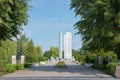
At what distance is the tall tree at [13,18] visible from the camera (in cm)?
3303

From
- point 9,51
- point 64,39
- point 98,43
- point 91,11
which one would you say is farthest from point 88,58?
point 64,39

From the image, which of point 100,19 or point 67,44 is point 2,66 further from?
point 67,44

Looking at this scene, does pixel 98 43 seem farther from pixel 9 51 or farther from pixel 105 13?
pixel 9 51

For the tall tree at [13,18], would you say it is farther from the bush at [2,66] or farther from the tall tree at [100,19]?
the tall tree at [100,19]

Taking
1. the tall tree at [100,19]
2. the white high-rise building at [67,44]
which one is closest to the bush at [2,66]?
the tall tree at [100,19]

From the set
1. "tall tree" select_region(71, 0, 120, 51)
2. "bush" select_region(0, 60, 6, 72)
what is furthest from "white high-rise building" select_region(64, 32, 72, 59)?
"bush" select_region(0, 60, 6, 72)

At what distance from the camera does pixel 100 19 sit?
35.1 meters

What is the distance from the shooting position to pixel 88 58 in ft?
222

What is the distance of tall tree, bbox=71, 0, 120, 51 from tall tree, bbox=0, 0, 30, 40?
515cm

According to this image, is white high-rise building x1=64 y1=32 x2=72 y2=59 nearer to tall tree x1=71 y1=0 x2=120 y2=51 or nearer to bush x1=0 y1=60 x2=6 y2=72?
tall tree x1=71 y1=0 x2=120 y2=51

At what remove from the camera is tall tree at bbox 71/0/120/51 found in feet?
110

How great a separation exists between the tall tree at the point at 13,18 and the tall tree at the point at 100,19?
5149mm

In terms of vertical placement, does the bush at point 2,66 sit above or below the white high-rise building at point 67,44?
below

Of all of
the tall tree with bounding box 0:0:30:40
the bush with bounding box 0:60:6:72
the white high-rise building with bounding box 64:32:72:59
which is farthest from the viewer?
the white high-rise building with bounding box 64:32:72:59
